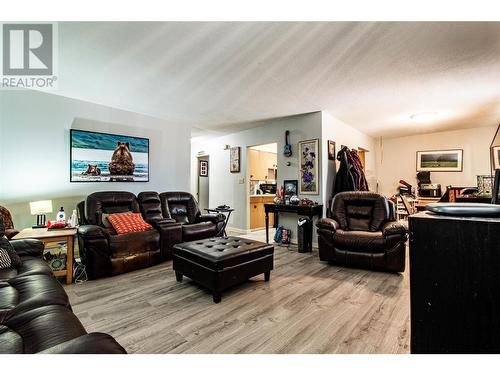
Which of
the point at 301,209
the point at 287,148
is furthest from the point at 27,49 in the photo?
the point at 301,209

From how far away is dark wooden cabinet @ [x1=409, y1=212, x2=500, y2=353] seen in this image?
776 millimetres

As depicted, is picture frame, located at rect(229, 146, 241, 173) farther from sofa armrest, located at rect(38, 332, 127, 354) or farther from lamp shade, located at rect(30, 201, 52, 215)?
sofa armrest, located at rect(38, 332, 127, 354)

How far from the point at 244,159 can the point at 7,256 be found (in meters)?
4.19

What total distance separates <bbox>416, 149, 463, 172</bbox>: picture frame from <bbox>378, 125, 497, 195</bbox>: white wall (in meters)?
0.08

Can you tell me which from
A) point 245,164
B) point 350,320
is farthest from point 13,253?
point 245,164

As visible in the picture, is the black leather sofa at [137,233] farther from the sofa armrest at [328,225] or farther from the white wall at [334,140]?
the white wall at [334,140]

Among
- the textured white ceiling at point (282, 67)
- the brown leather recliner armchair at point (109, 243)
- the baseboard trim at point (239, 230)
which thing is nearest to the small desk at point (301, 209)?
the baseboard trim at point (239, 230)

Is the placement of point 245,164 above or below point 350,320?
above

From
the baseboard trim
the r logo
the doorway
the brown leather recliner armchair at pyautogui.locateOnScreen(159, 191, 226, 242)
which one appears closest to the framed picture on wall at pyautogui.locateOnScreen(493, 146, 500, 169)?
the baseboard trim

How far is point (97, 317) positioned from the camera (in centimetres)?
188

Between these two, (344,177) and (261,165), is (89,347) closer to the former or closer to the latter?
(344,177)
